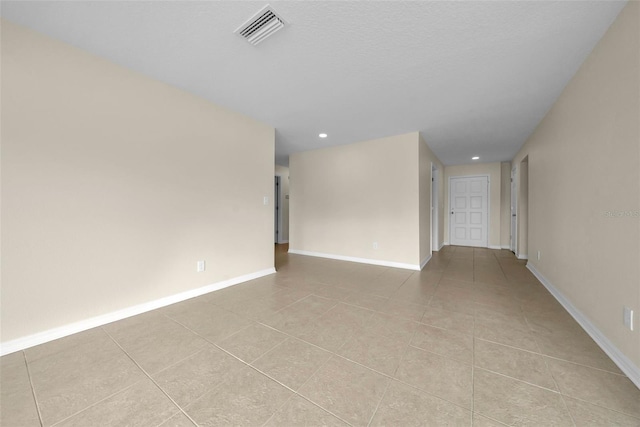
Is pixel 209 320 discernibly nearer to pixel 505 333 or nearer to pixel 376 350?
pixel 376 350

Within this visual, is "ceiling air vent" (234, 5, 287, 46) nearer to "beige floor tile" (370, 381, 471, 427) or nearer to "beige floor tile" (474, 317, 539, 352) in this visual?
"beige floor tile" (370, 381, 471, 427)

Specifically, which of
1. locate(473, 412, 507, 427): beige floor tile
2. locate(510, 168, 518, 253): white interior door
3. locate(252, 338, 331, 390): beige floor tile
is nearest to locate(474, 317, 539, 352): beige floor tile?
locate(473, 412, 507, 427): beige floor tile

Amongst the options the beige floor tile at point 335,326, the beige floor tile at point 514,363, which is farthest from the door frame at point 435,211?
the beige floor tile at point 514,363

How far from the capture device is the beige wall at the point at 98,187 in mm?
1745

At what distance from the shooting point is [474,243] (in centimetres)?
662

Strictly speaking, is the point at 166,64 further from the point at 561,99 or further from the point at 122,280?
the point at 561,99

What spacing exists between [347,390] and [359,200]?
368 centimetres

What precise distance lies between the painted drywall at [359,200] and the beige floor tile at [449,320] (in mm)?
1807

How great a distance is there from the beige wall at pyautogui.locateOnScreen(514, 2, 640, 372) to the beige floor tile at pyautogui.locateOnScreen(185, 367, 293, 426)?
2164mm

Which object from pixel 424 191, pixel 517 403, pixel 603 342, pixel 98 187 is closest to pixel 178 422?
pixel 517 403

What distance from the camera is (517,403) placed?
1262mm

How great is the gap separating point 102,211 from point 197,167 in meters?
1.00

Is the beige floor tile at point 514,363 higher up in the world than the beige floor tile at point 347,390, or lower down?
higher up

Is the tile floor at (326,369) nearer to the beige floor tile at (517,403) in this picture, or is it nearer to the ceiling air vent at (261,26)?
the beige floor tile at (517,403)
